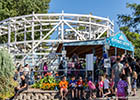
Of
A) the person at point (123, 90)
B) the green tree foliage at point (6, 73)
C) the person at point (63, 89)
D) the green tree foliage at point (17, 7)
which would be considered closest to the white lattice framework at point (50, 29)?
the green tree foliage at point (17, 7)

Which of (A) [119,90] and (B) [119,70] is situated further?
(B) [119,70]

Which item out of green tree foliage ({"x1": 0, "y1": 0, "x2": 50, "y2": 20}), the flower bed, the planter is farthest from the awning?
green tree foliage ({"x1": 0, "y1": 0, "x2": 50, "y2": 20})

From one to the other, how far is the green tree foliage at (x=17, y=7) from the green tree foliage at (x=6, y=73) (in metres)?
13.1

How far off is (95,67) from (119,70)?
2.62 meters

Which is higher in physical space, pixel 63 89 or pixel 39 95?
pixel 63 89

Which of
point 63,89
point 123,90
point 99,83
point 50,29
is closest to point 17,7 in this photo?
point 50,29

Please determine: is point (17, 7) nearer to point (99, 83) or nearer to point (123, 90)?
point (99, 83)

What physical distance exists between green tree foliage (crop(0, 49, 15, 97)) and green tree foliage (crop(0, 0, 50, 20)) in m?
13.1

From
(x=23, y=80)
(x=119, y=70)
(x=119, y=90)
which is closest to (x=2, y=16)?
(x=23, y=80)

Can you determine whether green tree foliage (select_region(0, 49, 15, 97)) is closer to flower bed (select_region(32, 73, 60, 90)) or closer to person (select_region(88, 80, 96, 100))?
flower bed (select_region(32, 73, 60, 90))

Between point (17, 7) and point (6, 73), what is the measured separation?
16.7 meters

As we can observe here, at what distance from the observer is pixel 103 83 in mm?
11070

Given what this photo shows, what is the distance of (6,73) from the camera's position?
12.3 meters

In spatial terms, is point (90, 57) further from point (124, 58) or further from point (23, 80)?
point (23, 80)
